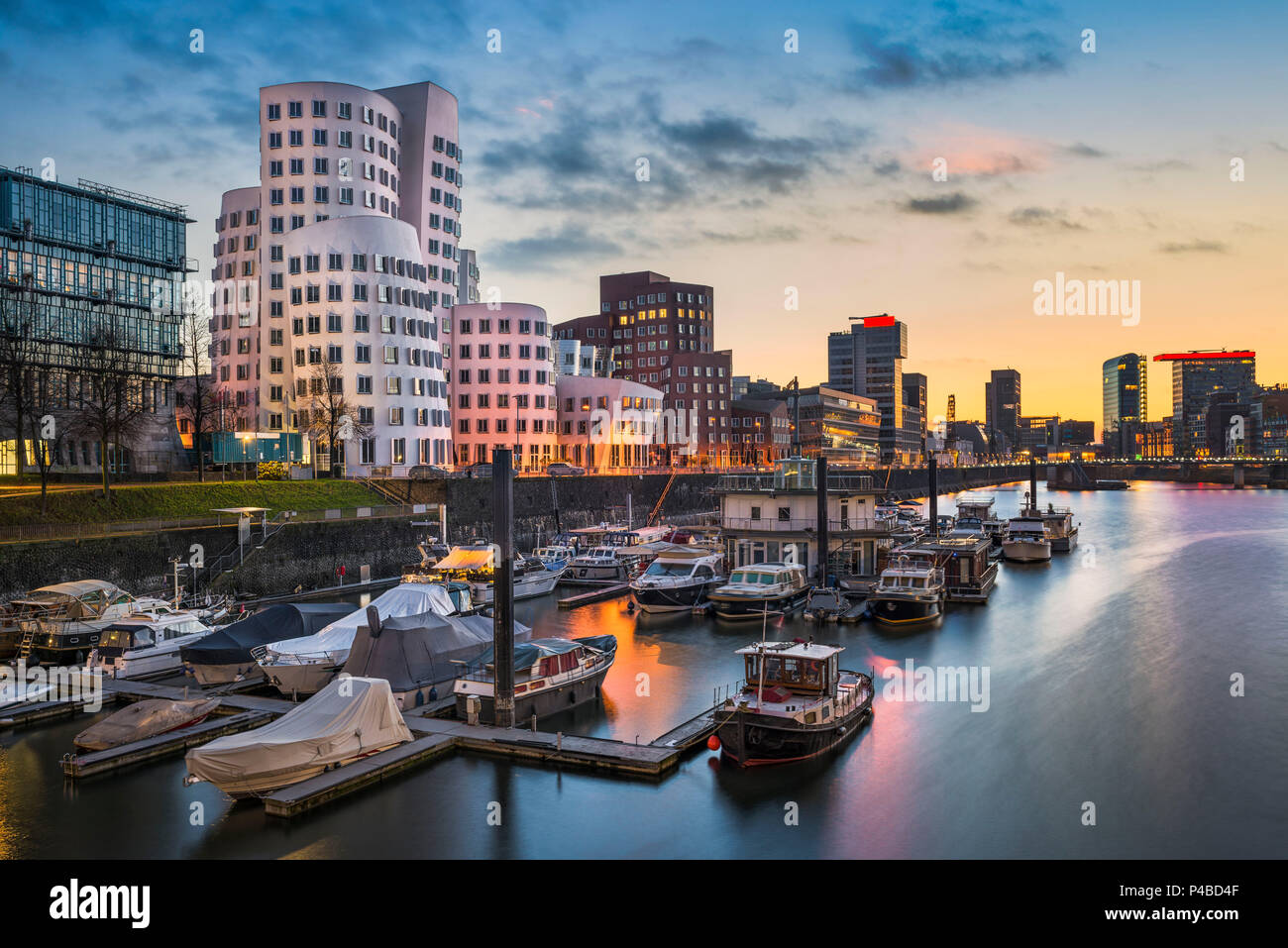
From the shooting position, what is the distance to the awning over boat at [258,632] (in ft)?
110

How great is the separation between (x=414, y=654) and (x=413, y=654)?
0.11 feet

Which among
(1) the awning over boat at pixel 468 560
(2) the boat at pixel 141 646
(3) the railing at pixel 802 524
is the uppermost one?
(3) the railing at pixel 802 524

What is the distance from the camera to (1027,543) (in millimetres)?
83125

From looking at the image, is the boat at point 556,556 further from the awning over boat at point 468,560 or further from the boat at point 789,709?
the boat at point 789,709

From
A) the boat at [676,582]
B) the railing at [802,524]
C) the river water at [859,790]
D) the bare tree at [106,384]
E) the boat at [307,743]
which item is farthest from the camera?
the bare tree at [106,384]

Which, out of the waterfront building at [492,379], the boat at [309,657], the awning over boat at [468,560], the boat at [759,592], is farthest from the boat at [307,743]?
the waterfront building at [492,379]

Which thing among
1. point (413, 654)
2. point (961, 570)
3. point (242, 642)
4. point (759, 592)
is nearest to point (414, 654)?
point (413, 654)

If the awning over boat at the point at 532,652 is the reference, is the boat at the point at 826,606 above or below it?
below

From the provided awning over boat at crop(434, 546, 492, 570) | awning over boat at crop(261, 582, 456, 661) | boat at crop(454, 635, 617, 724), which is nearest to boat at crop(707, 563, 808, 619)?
awning over boat at crop(434, 546, 492, 570)

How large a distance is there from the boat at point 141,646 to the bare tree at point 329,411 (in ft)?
169

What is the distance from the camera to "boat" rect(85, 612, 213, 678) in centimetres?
3553

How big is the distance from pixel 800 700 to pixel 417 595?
18415 mm

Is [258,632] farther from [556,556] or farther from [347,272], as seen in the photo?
[347,272]

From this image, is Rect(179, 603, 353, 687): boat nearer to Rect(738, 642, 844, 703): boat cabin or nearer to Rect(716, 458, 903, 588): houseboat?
Rect(738, 642, 844, 703): boat cabin
